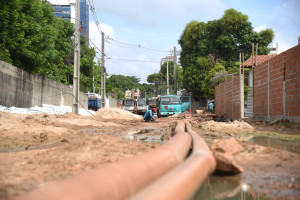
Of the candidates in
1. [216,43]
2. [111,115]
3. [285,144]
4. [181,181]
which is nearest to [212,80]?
[216,43]

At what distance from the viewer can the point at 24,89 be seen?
15289mm

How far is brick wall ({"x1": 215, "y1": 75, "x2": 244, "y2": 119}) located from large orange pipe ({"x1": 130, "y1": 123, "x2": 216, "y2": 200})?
1015 centimetres

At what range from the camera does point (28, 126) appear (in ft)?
25.0

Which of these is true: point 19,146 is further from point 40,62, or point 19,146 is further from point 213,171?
point 40,62

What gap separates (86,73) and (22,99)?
75.0 feet

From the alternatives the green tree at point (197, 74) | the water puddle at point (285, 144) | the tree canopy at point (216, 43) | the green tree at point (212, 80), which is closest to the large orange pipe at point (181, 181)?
the water puddle at point (285, 144)

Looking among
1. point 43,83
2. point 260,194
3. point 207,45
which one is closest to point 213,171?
point 260,194

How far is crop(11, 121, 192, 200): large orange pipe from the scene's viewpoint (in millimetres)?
1404

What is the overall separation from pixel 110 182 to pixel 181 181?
1.67ft

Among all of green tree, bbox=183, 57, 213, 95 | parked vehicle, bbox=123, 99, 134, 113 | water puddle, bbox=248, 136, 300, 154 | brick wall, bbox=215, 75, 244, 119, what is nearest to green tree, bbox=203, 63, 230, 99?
green tree, bbox=183, 57, 213, 95

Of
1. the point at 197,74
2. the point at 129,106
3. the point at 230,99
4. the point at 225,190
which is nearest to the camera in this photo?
the point at 225,190

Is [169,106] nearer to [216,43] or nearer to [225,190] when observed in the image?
[216,43]

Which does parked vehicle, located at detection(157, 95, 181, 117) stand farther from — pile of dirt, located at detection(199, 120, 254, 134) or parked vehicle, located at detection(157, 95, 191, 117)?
pile of dirt, located at detection(199, 120, 254, 134)

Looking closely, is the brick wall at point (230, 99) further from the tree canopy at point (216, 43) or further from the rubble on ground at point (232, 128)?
the tree canopy at point (216, 43)
